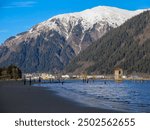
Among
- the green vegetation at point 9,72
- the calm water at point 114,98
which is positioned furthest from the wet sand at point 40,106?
the green vegetation at point 9,72

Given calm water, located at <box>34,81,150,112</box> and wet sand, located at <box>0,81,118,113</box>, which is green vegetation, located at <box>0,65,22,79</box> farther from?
wet sand, located at <box>0,81,118,113</box>

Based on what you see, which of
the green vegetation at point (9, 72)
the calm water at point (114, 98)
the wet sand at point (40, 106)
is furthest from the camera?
the green vegetation at point (9, 72)

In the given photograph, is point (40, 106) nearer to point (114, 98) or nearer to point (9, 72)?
point (114, 98)

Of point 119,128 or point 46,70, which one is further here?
point 46,70

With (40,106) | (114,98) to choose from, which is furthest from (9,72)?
(40,106)

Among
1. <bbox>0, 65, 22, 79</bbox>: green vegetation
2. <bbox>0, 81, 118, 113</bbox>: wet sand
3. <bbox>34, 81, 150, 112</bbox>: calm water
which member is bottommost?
<bbox>34, 81, 150, 112</bbox>: calm water

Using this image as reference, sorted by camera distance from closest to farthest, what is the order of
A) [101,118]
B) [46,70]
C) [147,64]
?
[101,118] → [46,70] → [147,64]

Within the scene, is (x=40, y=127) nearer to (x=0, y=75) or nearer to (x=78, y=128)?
(x=78, y=128)

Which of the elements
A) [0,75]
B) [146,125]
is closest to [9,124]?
[146,125]

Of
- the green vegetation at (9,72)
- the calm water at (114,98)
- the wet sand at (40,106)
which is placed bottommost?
the calm water at (114,98)

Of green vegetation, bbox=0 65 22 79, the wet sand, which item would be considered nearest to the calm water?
the wet sand

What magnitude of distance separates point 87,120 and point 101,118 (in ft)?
1.62

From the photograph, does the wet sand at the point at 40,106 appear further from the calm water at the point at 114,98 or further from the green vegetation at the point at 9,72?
the green vegetation at the point at 9,72

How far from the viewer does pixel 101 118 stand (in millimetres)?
10125
